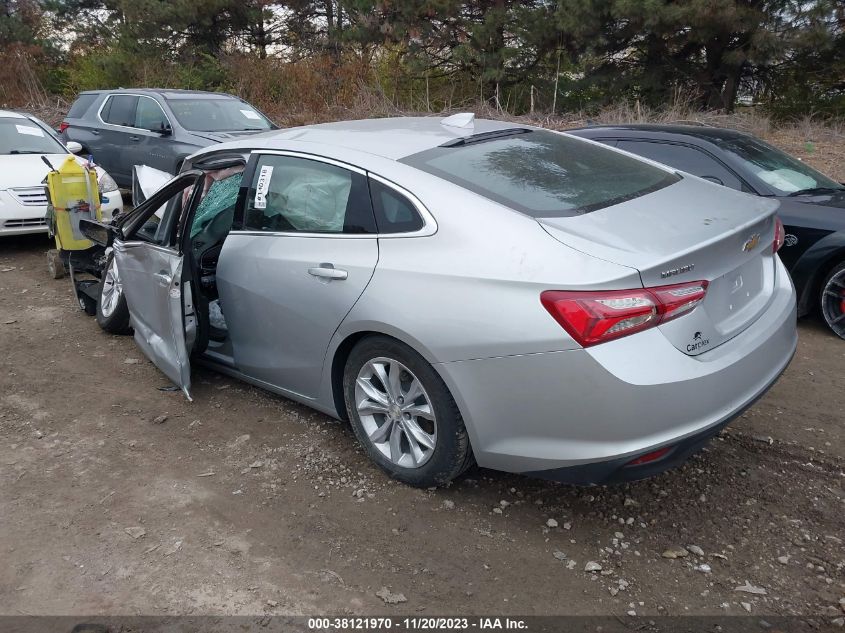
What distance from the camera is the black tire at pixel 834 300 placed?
16.9ft

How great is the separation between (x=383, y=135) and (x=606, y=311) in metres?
1.79

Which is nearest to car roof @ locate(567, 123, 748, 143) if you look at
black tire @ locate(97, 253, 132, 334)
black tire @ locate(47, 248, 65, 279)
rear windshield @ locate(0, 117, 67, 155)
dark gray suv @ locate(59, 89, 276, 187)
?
black tire @ locate(97, 253, 132, 334)

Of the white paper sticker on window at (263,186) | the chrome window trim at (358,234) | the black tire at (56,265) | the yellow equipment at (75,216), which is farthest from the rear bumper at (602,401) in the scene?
the black tire at (56,265)

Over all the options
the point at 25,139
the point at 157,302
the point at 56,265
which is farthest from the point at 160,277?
the point at 25,139

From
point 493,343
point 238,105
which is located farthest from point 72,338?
point 238,105

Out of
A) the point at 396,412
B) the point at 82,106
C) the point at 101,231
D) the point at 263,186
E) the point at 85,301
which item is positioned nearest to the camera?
the point at 396,412

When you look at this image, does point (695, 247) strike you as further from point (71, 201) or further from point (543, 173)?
point (71, 201)

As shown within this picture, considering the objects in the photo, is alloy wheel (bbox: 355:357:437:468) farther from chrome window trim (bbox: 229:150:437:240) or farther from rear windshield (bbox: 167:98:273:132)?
rear windshield (bbox: 167:98:273:132)

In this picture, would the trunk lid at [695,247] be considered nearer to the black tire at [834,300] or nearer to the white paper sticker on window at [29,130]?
the black tire at [834,300]

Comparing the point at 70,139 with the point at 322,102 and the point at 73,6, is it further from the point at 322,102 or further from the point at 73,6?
the point at 73,6

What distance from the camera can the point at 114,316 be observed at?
17.4 feet

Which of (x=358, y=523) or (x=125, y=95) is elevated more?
(x=125, y=95)

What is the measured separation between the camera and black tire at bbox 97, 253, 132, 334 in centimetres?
525

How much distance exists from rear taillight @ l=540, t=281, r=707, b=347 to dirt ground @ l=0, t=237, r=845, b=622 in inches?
39.6
